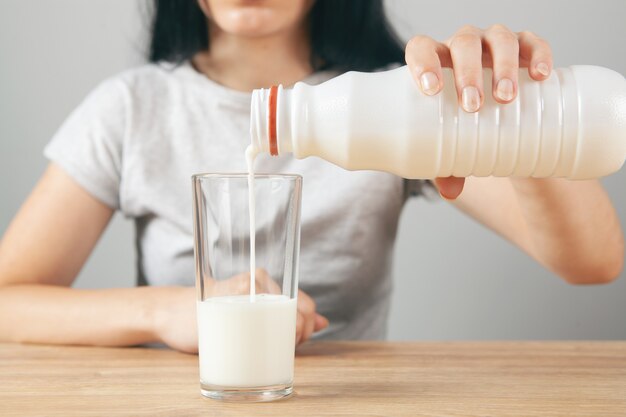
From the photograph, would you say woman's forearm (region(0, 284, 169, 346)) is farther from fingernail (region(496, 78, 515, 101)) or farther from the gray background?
the gray background

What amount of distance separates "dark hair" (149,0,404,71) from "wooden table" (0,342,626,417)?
0.55 m

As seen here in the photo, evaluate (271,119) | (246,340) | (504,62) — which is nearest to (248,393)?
(246,340)

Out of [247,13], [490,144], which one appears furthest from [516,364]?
[247,13]

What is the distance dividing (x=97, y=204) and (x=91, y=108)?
150mm

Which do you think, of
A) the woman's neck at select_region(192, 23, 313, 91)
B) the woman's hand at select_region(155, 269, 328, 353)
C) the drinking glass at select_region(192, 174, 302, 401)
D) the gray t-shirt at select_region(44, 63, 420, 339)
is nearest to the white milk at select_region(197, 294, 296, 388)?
the drinking glass at select_region(192, 174, 302, 401)

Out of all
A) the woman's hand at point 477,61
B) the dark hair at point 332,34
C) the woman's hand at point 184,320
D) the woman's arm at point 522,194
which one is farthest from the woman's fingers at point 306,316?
the dark hair at point 332,34

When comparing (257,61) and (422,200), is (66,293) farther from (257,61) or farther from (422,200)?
(422,200)

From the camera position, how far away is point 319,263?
1217 mm

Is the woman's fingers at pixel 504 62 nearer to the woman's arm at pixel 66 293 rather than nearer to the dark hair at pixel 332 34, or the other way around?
the woman's arm at pixel 66 293

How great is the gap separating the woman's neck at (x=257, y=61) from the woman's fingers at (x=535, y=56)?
0.65 meters

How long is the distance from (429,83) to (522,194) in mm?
378

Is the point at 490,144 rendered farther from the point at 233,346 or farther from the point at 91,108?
the point at 91,108

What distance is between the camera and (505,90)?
594 mm

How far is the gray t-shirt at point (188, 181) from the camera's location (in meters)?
1.22
